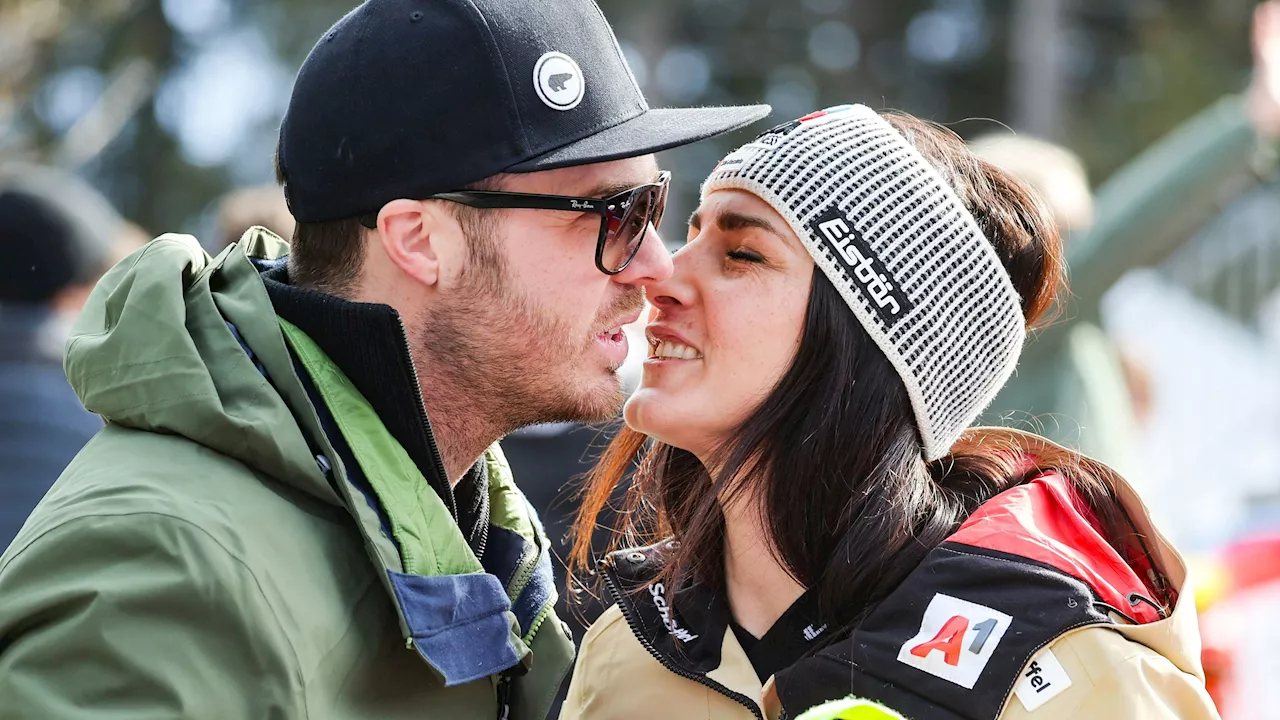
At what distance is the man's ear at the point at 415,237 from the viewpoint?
8.53ft


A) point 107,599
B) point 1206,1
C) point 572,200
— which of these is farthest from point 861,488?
point 1206,1

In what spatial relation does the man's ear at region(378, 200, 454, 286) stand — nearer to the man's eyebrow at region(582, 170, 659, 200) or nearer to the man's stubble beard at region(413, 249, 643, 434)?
the man's stubble beard at region(413, 249, 643, 434)

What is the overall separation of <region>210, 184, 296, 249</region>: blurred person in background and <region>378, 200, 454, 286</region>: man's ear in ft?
7.56

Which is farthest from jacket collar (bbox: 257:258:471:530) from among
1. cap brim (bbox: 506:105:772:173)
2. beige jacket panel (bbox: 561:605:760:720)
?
beige jacket panel (bbox: 561:605:760:720)

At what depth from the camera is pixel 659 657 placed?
9.14ft

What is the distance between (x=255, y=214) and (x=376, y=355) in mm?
2768

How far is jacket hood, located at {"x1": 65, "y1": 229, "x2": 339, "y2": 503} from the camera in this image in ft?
7.45

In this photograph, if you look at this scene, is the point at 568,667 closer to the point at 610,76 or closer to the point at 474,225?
the point at 474,225

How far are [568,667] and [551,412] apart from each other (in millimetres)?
519

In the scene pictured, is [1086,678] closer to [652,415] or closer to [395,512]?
[652,415]

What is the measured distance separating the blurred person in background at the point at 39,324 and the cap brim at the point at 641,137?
2.23 metres

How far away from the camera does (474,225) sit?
265 cm

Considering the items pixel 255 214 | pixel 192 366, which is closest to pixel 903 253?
pixel 192 366

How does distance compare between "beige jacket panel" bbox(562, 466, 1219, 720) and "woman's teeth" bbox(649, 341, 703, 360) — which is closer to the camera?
"beige jacket panel" bbox(562, 466, 1219, 720)
